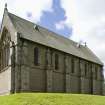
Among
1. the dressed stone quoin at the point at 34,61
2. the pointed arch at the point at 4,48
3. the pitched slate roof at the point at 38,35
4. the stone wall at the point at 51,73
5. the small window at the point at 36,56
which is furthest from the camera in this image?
the pointed arch at the point at 4,48

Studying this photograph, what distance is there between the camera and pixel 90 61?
66.3m

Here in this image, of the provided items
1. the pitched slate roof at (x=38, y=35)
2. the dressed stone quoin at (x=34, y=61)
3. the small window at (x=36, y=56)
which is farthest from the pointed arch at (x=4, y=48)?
the small window at (x=36, y=56)

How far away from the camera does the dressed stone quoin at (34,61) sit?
45.9 metres

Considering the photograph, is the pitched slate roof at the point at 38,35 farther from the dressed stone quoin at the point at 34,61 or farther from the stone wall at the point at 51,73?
the stone wall at the point at 51,73

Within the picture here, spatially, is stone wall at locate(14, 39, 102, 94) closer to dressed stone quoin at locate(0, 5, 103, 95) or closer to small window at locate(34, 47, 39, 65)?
dressed stone quoin at locate(0, 5, 103, 95)

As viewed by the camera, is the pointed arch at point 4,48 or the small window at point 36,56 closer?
the small window at point 36,56

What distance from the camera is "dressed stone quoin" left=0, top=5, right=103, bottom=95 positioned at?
4588 cm

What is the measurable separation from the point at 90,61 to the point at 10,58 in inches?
983

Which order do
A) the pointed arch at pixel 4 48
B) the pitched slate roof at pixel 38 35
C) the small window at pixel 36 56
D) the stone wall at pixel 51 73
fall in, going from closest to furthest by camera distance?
the stone wall at pixel 51 73
the small window at pixel 36 56
the pitched slate roof at pixel 38 35
the pointed arch at pixel 4 48

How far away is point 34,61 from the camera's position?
48656mm

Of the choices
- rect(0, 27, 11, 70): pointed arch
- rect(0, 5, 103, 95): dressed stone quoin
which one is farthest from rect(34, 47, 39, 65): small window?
rect(0, 27, 11, 70): pointed arch

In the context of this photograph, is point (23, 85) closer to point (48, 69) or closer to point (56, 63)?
point (48, 69)

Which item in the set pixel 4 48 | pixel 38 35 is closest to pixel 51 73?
pixel 38 35

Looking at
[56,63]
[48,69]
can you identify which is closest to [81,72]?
[56,63]
